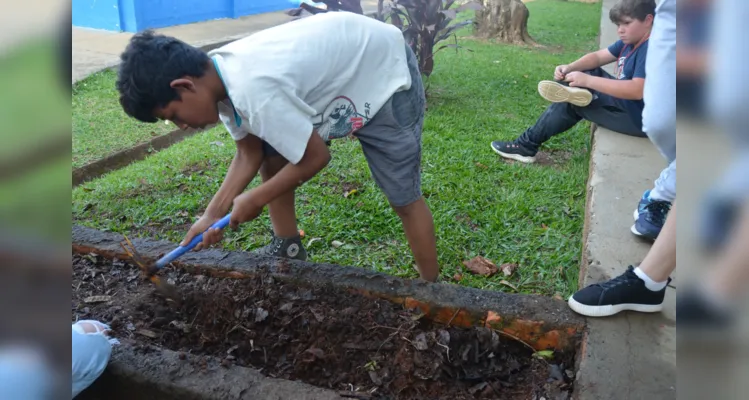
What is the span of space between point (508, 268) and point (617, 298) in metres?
0.76

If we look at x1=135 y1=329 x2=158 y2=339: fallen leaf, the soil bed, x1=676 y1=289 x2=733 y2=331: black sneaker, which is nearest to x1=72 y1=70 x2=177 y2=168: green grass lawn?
the soil bed

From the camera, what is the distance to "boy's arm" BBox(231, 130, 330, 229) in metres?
1.91

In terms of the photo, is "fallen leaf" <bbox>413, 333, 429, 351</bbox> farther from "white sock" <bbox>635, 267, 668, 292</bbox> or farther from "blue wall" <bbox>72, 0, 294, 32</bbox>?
"blue wall" <bbox>72, 0, 294, 32</bbox>

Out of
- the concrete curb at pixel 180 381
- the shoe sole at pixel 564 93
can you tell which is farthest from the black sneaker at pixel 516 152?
the concrete curb at pixel 180 381

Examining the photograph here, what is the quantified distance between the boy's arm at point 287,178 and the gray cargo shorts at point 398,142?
0.30 metres

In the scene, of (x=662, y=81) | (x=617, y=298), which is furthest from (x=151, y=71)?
(x=662, y=81)

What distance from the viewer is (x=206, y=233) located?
2.07 meters

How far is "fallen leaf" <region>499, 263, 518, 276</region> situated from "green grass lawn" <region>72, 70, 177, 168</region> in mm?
3027

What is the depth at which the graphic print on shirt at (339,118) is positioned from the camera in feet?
6.89

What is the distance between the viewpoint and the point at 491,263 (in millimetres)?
2705

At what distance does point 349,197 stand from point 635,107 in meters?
1.89

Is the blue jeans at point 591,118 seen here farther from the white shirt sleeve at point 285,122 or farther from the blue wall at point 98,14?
the blue wall at point 98,14

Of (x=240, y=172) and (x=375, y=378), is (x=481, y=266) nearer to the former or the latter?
(x=375, y=378)

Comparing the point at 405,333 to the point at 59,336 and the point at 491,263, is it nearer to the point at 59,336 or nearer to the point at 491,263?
the point at 491,263
